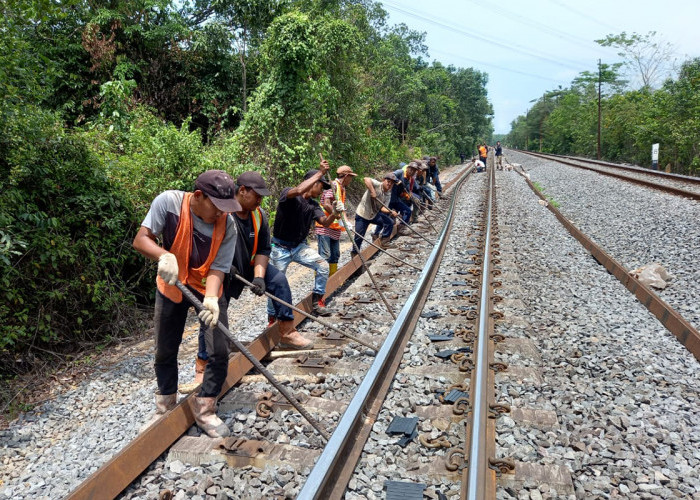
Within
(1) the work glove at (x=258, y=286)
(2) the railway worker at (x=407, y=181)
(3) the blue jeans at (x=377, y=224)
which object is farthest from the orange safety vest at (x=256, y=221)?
(2) the railway worker at (x=407, y=181)

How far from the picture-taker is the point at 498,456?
296cm

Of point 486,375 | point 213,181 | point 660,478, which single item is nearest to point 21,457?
point 213,181

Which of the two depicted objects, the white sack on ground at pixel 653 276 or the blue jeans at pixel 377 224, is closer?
the white sack on ground at pixel 653 276

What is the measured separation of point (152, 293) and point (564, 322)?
520 centimetres

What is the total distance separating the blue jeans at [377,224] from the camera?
8641 mm

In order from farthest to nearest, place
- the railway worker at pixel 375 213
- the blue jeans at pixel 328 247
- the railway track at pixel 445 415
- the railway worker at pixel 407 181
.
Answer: the railway worker at pixel 407 181, the railway worker at pixel 375 213, the blue jeans at pixel 328 247, the railway track at pixel 445 415

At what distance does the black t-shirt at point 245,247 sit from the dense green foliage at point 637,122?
27.7 m

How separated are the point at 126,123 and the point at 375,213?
5.27 meters

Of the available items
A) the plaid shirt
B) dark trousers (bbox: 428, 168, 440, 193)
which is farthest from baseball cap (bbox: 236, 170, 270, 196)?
dark trousers (bbox: 428, 168, 440, 193)

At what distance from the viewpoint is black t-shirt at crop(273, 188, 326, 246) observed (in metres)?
5.35

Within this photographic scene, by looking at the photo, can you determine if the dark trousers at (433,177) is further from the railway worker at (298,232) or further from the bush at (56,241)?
the bush at (56,241)

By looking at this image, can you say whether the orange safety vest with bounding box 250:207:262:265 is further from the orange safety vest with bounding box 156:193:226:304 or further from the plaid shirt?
the plaid shirt

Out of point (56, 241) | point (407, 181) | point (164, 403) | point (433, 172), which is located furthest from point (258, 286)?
point (433, 172)

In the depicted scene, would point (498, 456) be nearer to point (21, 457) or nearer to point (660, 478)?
point (660, 478)
